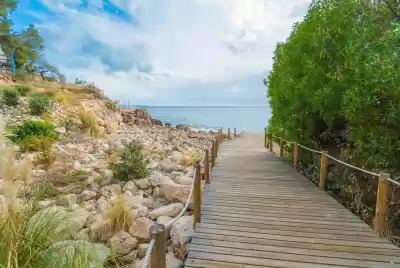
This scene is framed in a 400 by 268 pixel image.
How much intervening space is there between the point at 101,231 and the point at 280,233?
2563 mm

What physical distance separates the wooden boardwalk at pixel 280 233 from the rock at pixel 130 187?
1.72 meters

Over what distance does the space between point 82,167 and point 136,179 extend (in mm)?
1884

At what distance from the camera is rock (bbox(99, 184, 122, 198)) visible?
5027mm

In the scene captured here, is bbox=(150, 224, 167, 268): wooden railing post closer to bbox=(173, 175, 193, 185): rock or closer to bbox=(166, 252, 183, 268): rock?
bbox=(166, 252, 183, 268): rock

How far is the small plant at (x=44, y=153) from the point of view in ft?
21.0

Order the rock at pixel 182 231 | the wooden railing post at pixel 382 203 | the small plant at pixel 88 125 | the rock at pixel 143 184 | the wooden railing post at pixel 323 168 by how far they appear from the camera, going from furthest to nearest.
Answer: the small plant at pixel 88 125, the rock at pixel 143 184, the wooden railing post at pixel 323 168, the rock at pixel 182 231, the wooden railing post at pixel 382 203

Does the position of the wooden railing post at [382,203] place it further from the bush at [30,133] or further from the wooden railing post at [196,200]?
the bush at [30,133]

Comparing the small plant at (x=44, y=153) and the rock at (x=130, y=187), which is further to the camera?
the small plant at (x=44, y=153)

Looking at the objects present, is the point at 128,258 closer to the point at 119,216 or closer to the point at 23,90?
the point at 119,216

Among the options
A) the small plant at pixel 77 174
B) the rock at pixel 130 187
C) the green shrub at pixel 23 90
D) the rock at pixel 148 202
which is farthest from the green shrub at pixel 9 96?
the rock at pixel 148 202

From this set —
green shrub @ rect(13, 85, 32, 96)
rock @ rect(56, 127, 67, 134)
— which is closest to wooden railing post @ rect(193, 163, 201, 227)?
rock @ rect(56, 127, 67, 134)

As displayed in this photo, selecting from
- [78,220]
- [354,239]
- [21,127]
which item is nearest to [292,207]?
[354,239]

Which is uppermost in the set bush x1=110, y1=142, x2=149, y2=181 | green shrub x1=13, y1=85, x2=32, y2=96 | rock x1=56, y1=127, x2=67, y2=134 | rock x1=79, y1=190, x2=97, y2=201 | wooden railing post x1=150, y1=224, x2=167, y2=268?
green shrub x1=13, y1=85, x2=32, y2=96

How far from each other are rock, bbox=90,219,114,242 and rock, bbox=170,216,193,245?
975mm
